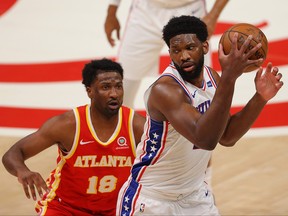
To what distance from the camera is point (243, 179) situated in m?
6.34

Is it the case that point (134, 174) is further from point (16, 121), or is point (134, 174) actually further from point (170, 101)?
point (16, 121)

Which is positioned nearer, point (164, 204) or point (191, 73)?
point (191, 73)

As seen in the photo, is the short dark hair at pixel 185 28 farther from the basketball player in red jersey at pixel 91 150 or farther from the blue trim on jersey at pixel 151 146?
the basketball player in red jersey at pixel 91 150

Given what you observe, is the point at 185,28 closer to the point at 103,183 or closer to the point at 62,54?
the point at 103,183

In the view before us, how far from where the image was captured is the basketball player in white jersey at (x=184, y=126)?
141 inches

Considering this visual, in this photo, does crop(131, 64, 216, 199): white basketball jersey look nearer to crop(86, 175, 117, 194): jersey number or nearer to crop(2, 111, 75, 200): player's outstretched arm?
crop(86, 175, 117, 194): jersey number

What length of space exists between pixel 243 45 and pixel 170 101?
Result: 0.51m

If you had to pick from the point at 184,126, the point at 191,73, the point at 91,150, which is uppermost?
the point at 191,73

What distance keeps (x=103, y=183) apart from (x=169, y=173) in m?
0.68

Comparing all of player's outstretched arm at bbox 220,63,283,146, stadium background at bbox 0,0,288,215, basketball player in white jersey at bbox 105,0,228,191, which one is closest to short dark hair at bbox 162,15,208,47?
player's outstretched arm at bbox 220,63,283,146

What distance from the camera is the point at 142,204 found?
4.12 meters

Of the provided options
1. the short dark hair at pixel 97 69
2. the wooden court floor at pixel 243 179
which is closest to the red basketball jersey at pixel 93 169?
the short dark hair at pixel 97 69

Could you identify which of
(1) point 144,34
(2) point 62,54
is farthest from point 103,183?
(2) point 62,54

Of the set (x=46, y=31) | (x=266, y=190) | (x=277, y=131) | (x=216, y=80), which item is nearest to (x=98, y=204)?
(x=216, y=80)
